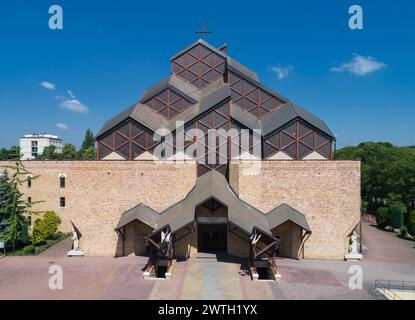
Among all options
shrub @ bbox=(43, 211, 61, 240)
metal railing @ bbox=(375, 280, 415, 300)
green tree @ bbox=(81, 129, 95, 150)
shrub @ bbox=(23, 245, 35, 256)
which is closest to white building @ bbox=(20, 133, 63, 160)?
green tree @ bbox=(81, 129, 95, 150)

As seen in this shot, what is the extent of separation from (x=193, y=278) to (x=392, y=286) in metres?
11.3

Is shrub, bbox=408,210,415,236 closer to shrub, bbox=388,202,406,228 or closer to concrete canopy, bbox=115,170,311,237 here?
Result: shrub, bbox=388,202,406,228

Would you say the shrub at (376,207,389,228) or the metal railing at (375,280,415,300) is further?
the shrub at (376,207,389,228)

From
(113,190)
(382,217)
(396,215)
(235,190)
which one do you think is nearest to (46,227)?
(113,190)

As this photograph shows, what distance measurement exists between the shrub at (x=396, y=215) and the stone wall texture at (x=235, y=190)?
16.7 m

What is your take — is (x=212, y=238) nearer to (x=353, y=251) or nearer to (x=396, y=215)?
(x=353, y=251)

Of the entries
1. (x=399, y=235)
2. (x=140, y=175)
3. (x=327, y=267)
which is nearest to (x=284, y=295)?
(x=327, y=267)

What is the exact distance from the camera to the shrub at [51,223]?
99.1 ft

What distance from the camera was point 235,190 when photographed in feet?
80.1

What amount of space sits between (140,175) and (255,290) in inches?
481

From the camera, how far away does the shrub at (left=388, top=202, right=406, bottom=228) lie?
119 feet

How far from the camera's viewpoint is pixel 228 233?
923 inches

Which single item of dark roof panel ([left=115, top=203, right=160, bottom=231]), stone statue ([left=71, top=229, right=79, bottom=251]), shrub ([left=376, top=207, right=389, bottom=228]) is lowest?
shrub ([left=376, top=207, right=389, bottom=228])

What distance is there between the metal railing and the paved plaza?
480 millimetres
